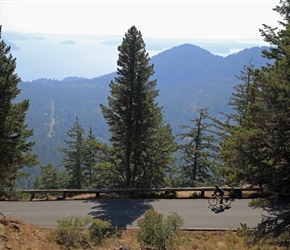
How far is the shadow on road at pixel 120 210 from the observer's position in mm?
18016

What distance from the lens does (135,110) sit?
23.6 metres

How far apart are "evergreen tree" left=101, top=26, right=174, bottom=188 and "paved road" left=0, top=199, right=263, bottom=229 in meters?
4.49

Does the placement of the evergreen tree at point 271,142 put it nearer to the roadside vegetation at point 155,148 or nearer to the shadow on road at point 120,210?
the roadside vegetation at point 155,148

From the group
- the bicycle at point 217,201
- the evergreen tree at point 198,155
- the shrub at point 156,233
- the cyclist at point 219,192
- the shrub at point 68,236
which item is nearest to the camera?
the shrub at point 156,233

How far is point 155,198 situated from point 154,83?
789 cm

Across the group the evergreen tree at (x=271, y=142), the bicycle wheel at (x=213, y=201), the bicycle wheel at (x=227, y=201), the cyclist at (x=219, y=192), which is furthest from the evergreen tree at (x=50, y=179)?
the evergreen tree at (x=271, y=142)

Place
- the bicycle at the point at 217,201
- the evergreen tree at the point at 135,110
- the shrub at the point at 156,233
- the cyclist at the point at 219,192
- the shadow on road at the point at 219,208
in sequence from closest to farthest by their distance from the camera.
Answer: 1. the shrub at the point at 156,233
2. the shadow on road at the point at 219,208
3. the cyclist at the point at 219,192
4. the bicycle at the point at 217,201
5. the evergreen tree at the point at 135,110

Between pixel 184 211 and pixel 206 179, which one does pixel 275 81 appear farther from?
pixel 206 179

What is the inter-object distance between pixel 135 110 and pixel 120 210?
23.5 feet

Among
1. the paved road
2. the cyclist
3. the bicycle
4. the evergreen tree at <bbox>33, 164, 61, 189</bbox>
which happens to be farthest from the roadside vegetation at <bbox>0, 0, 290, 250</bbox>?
the evergreen tree at <bbox>33, 164, 61, 189</bbox>

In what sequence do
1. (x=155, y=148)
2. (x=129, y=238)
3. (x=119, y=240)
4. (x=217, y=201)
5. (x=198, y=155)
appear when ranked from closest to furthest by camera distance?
(x=119, y=240) → (x=129, y=238) → (x=217, y=201) → (x=155, y=148) → (x=198, y=155)

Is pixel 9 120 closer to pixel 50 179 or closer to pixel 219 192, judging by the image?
pixel 219 192

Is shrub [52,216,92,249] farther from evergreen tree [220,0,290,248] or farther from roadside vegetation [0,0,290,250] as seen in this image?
evergreen tree [220,0,290,248]

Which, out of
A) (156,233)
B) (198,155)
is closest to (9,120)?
(156,233)
